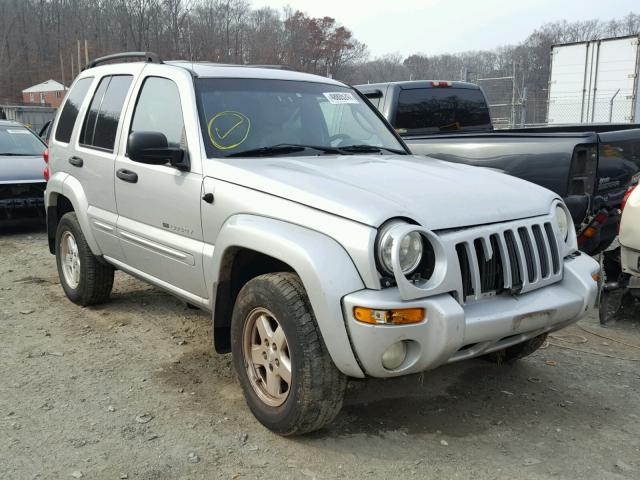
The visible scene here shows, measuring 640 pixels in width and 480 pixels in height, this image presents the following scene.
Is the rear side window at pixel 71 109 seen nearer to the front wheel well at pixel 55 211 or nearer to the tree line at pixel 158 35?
the front wheel well at pixel 55 211

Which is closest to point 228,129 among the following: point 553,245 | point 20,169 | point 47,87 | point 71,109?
point 553,245

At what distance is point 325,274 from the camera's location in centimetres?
280

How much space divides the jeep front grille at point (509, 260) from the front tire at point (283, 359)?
0.75 meters

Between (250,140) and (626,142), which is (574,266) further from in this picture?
(626,142)

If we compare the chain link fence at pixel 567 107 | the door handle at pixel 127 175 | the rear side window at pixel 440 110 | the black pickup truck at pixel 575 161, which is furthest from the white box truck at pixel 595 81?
the door handle at pixel 127 175

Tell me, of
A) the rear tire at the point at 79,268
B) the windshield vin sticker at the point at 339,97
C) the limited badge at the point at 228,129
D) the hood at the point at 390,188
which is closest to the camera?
the hood at the point at 390,188

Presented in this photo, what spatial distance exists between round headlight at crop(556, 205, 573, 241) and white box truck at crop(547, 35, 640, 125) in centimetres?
1488

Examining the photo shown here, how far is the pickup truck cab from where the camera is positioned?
2.81 m

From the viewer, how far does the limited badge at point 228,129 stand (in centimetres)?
381

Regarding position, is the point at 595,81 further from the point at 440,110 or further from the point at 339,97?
the point at 339,97

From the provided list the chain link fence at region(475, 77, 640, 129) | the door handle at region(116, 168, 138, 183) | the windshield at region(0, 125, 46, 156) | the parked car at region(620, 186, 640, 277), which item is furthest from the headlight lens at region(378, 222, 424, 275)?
the chain link fence at region(475, 77, 640, 129)

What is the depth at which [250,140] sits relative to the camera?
3891 mm

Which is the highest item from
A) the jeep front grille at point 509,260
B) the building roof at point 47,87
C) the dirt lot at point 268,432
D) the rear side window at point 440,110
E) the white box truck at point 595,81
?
the building roof at point 47,87

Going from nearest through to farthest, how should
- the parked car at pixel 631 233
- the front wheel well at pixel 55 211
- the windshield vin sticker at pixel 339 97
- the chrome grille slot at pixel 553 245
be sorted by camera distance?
the chrome grille slot at pixel 553 245 → the windshield vin sticker at pixel 339 97 → the parked car at pixel 631 233 → the front wheel well at pixel 55 211
